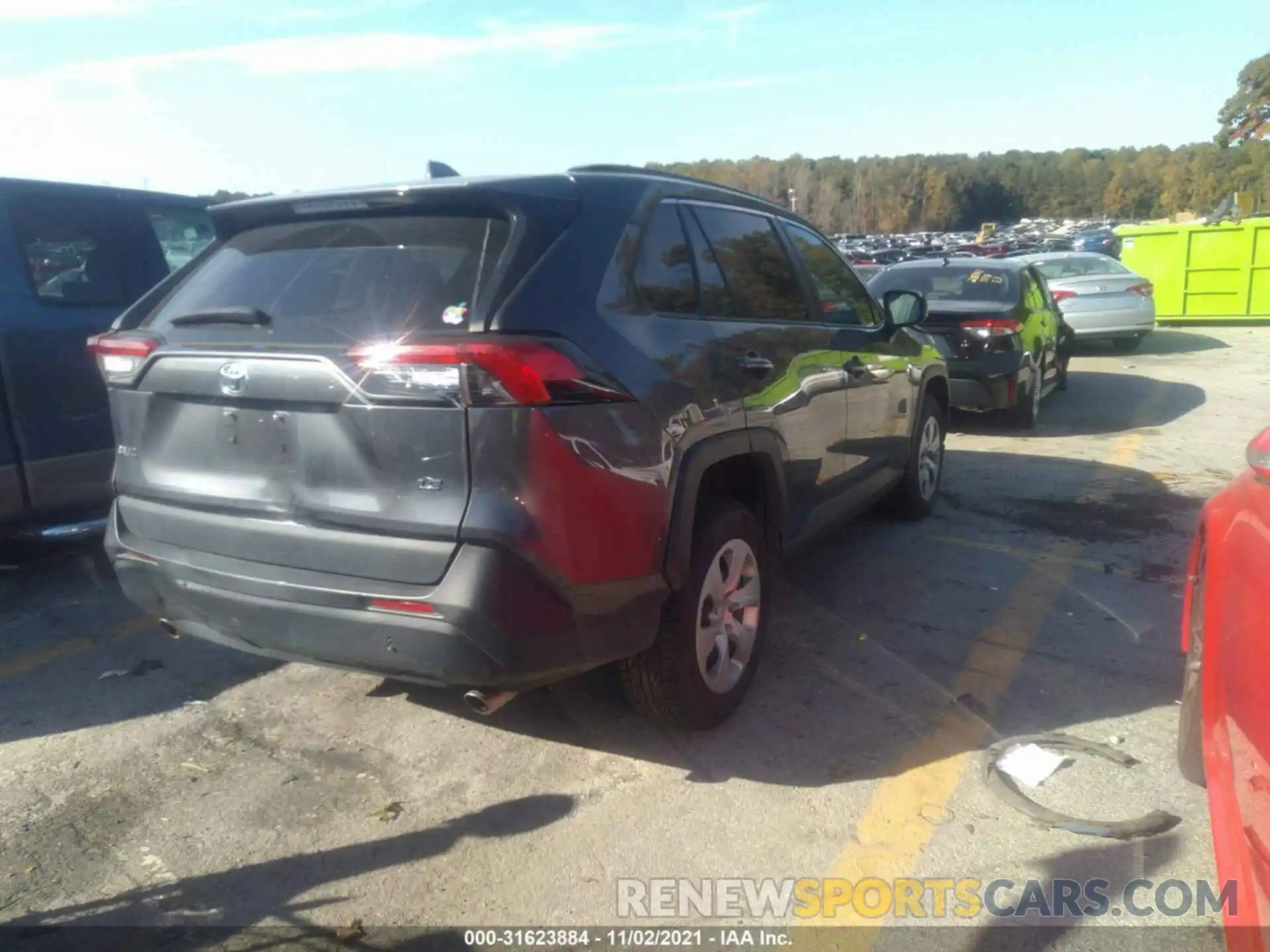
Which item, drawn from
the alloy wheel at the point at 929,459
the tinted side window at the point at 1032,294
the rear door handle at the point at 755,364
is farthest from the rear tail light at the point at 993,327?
the rear door handle at the point at 755,364

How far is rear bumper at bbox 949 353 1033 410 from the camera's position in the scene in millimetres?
8609

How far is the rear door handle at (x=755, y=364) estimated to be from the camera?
3625 mm

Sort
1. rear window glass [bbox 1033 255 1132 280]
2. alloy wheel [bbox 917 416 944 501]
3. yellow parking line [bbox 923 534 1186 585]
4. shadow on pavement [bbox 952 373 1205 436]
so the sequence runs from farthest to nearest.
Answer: rear window glass [bbox 1033 255 1132 280] < shadow on pavement [bbox 952 373 1205 436] < alloy wheel [bbox 917 416 944 501] < yellow parking line [bbox 923 534 1186 585]

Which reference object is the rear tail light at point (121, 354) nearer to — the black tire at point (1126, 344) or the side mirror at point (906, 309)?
the side mirror at point (906, 309)

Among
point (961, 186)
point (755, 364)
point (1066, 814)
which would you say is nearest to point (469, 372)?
point (755, 364)

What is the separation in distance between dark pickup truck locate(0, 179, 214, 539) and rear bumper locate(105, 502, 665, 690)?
2060 mm

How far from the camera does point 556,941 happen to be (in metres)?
2.64

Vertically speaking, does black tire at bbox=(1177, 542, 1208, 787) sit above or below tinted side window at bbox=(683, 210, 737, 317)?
below

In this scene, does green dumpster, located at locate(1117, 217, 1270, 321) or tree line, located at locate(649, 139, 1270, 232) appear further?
tree line, located at locate(649, 139, 1270, 232)

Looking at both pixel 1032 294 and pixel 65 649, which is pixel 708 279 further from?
pixel 1032 294

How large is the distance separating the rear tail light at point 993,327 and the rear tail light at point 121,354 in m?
7.06

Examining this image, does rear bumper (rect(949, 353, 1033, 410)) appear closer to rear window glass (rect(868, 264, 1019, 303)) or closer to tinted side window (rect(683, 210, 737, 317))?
rear window glass (rect(868, 264, 1019, 303))

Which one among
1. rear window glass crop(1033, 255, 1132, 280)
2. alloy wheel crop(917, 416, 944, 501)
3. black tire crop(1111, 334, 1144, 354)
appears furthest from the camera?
black tire crop(1111, 334, 1144, 354)

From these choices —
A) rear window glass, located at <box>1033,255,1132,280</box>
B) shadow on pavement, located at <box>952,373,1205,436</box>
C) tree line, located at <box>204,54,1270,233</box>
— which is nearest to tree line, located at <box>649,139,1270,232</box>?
tree line, located at <box>204,54,1270,233</box>
